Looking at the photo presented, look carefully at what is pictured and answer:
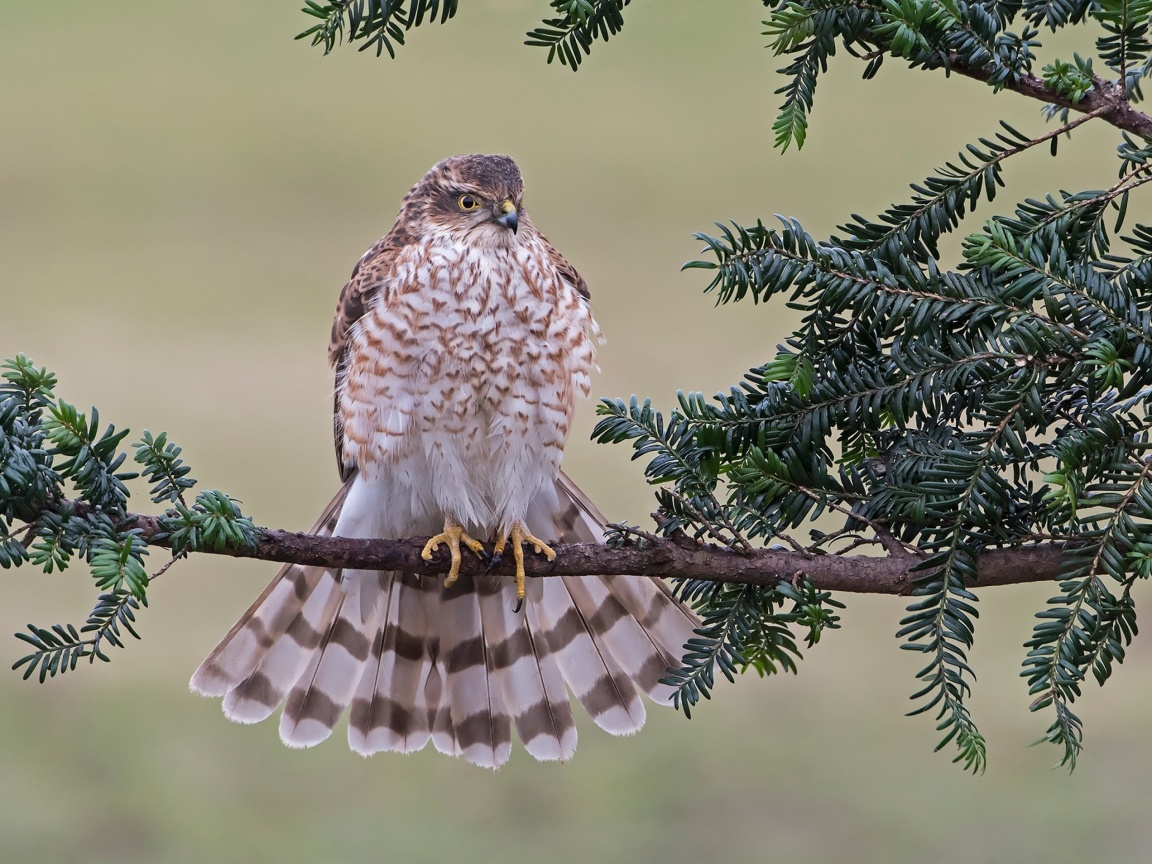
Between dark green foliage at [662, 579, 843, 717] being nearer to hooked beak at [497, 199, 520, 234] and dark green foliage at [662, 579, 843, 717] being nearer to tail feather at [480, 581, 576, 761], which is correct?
tail feather at [480, 581, 576, 761]

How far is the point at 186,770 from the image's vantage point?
5566mm

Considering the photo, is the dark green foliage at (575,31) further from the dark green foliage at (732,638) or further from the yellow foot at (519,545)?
the yellow foot at (519,545)

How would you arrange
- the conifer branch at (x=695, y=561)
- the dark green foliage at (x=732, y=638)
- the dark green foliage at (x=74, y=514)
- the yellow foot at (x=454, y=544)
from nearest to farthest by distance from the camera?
1. the dark green foliage at (x=74, y=514)
2. the conifer branch at (x=695, y=561)
3. the dark green foliage at (x=732, y=638)
4. the yellow foot at (x=454, y=544)

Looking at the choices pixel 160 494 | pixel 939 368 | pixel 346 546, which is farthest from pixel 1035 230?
pixel 160 494

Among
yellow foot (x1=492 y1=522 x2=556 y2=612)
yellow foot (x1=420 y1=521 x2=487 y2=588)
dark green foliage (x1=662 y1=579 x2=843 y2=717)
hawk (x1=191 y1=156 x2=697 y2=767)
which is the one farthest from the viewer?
hawk (x1=191 y1=156 x2=697 y2=767)

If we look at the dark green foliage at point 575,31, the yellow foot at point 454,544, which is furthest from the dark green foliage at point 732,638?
the dark green foliage at point 575,31

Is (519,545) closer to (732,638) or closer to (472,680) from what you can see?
(472,680)

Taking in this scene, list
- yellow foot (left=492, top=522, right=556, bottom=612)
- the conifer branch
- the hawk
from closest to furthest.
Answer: the conifer branch, yellow foot (left=492, top=522, right=556, bottom=612), the hawk

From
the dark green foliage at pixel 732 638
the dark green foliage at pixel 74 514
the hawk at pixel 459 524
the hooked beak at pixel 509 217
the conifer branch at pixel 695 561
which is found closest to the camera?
the dark green foliage at pixel 74 514

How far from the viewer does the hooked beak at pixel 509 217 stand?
2.76 metres

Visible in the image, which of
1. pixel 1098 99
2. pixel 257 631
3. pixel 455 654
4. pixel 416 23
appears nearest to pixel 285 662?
pixel 257 631

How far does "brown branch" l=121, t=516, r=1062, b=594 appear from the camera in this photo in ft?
5.57

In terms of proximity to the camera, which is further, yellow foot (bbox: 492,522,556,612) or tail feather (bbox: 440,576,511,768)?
tail feather (bbox: 440,576,511,768)

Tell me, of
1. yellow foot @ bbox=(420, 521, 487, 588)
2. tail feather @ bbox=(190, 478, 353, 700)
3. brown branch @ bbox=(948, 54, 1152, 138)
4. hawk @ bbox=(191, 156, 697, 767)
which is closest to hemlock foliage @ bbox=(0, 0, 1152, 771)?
brown branch @ bbox=(948, 54, 1152, 138)
